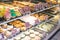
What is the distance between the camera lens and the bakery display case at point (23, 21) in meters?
1.95

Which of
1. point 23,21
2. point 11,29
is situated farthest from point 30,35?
point 11,29

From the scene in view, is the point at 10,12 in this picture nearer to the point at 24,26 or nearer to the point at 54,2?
the point at 24,26

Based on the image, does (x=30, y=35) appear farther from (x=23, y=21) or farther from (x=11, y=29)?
(x=11, y=29)

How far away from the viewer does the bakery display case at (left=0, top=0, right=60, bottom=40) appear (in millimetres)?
1946

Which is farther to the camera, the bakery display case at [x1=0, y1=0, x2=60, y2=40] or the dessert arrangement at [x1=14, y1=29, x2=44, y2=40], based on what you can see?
the dessert arrangement at [x1=14, y1=29, x2=44, y2=40]

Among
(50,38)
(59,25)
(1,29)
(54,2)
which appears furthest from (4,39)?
(59,25)

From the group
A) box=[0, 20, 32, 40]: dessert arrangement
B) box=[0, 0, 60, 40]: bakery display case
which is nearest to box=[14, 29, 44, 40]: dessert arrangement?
box=[0, 0, 60, 40]: bakery display case

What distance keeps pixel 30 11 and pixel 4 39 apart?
78 centimetres

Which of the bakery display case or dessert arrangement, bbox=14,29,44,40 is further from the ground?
the bakery display case

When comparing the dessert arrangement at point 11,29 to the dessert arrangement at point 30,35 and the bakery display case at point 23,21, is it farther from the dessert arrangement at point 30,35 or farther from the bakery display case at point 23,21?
the dessert arrangement at point 30,35

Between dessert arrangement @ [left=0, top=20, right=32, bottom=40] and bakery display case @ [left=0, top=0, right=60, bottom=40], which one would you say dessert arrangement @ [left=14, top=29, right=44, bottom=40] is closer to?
bakery display case @ [left=0, top=0, right=60, bottom=40]

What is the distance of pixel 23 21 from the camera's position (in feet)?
8.83

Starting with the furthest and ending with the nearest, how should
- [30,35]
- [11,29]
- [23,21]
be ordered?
[30,35] → [23,21] → [11,29]

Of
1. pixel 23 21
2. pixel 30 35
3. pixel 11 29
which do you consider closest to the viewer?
pixel 11 29
